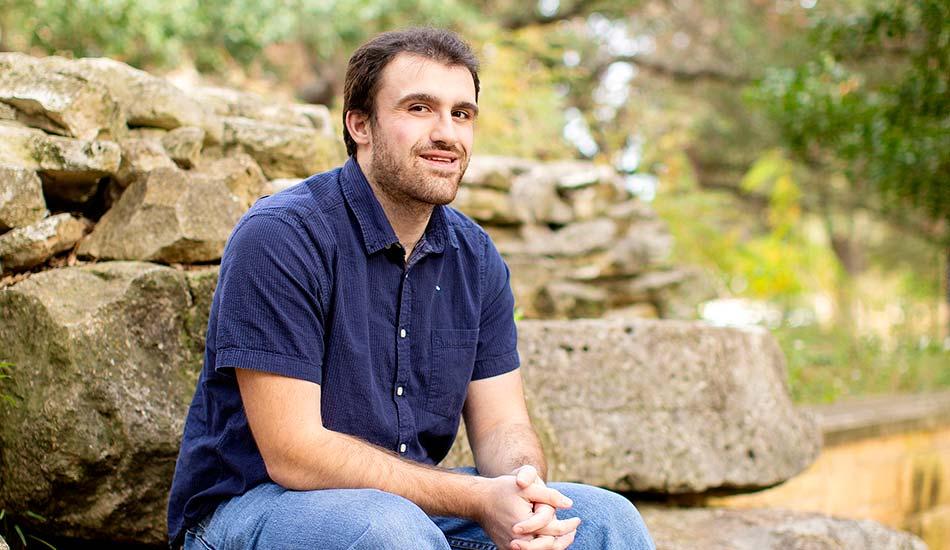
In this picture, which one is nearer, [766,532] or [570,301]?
[766,532]

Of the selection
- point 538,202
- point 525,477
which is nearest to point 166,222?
point 525,477

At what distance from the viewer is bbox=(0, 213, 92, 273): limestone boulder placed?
306 centimetres

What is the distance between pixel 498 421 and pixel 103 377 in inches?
43.8

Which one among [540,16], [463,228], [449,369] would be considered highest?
[540,16]

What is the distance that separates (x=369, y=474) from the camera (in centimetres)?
231

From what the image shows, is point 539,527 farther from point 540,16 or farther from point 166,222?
point 540,16

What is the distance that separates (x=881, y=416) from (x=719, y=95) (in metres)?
9.37

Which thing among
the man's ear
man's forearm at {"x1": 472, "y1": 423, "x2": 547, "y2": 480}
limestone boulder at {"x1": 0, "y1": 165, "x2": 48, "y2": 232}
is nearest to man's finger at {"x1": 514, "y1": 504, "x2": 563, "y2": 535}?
man's forearm at {"x1": 472, "y1": 423, "x2": 547, "y2": 480}

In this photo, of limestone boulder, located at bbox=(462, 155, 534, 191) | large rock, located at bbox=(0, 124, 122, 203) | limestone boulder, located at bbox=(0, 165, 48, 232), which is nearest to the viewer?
limestone boulder, located at bbox=(0, 165, 48, 232)

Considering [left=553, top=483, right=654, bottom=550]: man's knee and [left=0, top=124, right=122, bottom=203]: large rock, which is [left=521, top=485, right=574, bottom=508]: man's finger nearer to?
[left=553, top=483, right=654, bottom=550]: man's knee

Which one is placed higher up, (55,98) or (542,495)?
(55,98)

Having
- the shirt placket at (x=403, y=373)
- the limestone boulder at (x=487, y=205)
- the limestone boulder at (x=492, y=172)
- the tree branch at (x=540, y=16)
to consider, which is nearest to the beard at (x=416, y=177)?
the shirt placket at (x=403, y=373)

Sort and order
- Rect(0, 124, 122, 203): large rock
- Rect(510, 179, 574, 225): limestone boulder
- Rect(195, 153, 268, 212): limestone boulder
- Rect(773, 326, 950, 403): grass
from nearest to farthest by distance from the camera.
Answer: Rect(0, 124, 122, 203): large rock
Rect(195, 153, 268, 212): limestone boulder
Rect(510, 179, 574, 225): limestone boulder
Rect(773, 326, 950, 403): grass

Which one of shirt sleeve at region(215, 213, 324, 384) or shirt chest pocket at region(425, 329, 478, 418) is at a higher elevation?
shirt sleeve at region(215, 213, 324, 384)
